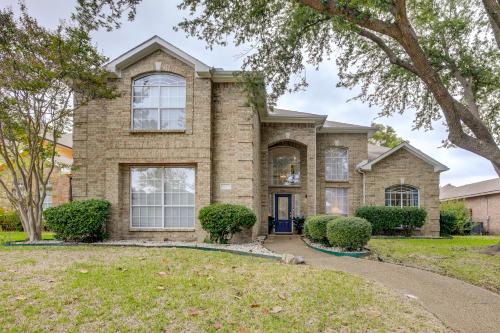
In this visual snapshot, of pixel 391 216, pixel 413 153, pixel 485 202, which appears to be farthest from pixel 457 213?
pixel 485 202

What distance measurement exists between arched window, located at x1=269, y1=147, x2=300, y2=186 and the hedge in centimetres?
413

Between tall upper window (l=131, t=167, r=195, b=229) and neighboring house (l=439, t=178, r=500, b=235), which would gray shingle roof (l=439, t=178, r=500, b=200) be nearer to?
neighboring house (l=439, t=178, r=500, b=235)

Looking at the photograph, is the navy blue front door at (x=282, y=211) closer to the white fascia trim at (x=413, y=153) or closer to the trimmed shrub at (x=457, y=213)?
the white fascia trim at (x=413, y=153)

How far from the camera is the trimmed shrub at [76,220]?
10.8 metres

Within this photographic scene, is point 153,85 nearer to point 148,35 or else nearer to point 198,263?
point 148,35

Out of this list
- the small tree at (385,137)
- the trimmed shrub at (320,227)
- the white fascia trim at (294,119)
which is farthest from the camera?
the small tree at (385,137)

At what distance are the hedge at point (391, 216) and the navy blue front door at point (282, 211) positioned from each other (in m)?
3.89

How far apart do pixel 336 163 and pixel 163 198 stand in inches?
448

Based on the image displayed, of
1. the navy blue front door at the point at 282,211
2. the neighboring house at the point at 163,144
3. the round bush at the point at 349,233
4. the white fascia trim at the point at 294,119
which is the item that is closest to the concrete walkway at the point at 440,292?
the round bush at the point at 349,233

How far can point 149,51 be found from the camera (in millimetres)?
12102

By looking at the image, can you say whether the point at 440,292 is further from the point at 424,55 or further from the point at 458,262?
the point at 424,55

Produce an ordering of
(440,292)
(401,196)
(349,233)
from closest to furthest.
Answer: (440,292)
(349,233)
(401,196)

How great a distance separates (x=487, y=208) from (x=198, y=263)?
2724cm

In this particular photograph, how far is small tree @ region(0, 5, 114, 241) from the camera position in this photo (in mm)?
9852
